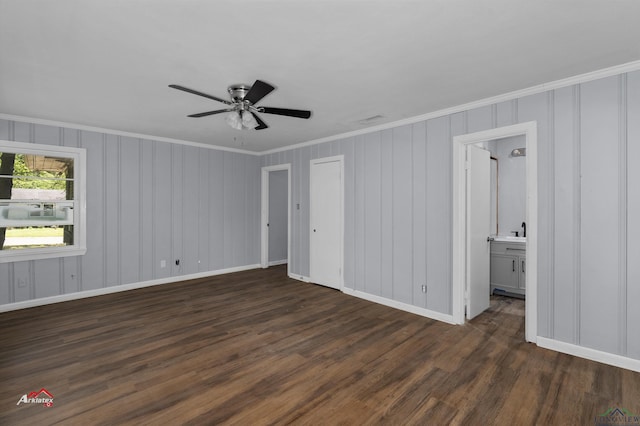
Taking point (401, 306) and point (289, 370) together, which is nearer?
point (289, 370)

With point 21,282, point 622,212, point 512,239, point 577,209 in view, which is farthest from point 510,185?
point 21,282

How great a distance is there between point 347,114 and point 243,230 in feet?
11.7

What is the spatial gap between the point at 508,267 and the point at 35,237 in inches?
270

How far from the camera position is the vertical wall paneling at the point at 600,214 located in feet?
8.70

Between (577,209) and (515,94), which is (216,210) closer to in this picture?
(515,94)

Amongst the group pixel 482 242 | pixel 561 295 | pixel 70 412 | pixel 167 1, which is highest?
pixel 167 1

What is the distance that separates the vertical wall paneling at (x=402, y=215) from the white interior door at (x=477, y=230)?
2.29 ft

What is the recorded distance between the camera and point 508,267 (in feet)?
15.5

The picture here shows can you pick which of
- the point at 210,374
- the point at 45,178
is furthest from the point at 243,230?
the point at 210,374

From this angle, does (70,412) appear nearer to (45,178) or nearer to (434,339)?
(434,339)

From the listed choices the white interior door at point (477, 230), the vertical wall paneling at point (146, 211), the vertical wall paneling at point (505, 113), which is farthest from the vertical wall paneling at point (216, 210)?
the vertical wall paneling at point (505, 113)

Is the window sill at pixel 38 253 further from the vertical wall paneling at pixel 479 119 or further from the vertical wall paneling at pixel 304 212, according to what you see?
the vertical wall paneling at pixel 479 119

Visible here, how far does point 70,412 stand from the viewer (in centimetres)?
207

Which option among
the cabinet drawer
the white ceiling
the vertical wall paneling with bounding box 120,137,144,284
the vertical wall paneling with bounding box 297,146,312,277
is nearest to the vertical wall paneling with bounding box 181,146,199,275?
the vertical wall paneling with bounding box 120,137,144,284
